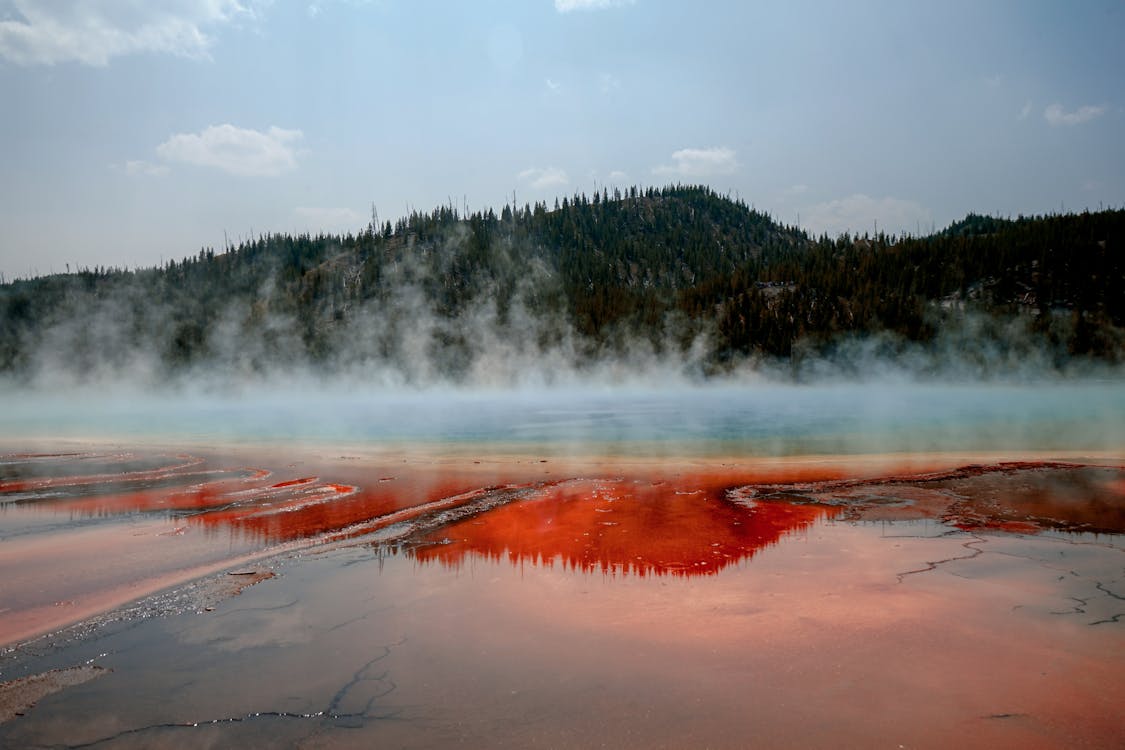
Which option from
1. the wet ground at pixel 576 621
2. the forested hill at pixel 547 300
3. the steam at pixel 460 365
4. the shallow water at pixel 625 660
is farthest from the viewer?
the forested hill at pixel 547 300

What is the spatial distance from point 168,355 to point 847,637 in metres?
136

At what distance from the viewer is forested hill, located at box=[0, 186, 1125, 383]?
293 feet

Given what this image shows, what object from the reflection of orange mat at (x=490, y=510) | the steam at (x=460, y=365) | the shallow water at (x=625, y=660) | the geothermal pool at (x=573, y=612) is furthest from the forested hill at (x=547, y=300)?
the shallow water at (x=625, y=660)

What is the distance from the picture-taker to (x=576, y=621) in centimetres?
683

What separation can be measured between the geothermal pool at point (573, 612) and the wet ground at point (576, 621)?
33mm

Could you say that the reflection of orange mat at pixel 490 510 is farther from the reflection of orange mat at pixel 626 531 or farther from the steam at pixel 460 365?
the steam at pixel 460 365

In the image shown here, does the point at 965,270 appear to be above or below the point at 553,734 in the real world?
above

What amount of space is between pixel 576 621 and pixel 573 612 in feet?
0.86

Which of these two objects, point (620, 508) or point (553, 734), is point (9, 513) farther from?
point (553, 734)

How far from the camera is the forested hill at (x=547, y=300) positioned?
89188 mm

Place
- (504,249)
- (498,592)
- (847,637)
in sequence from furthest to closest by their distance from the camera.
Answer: (504,249)
(498,592)
(847,637)

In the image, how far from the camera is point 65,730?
4.79 meters

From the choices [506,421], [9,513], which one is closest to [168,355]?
[506,421]

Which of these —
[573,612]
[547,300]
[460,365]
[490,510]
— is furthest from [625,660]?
[547,300]
